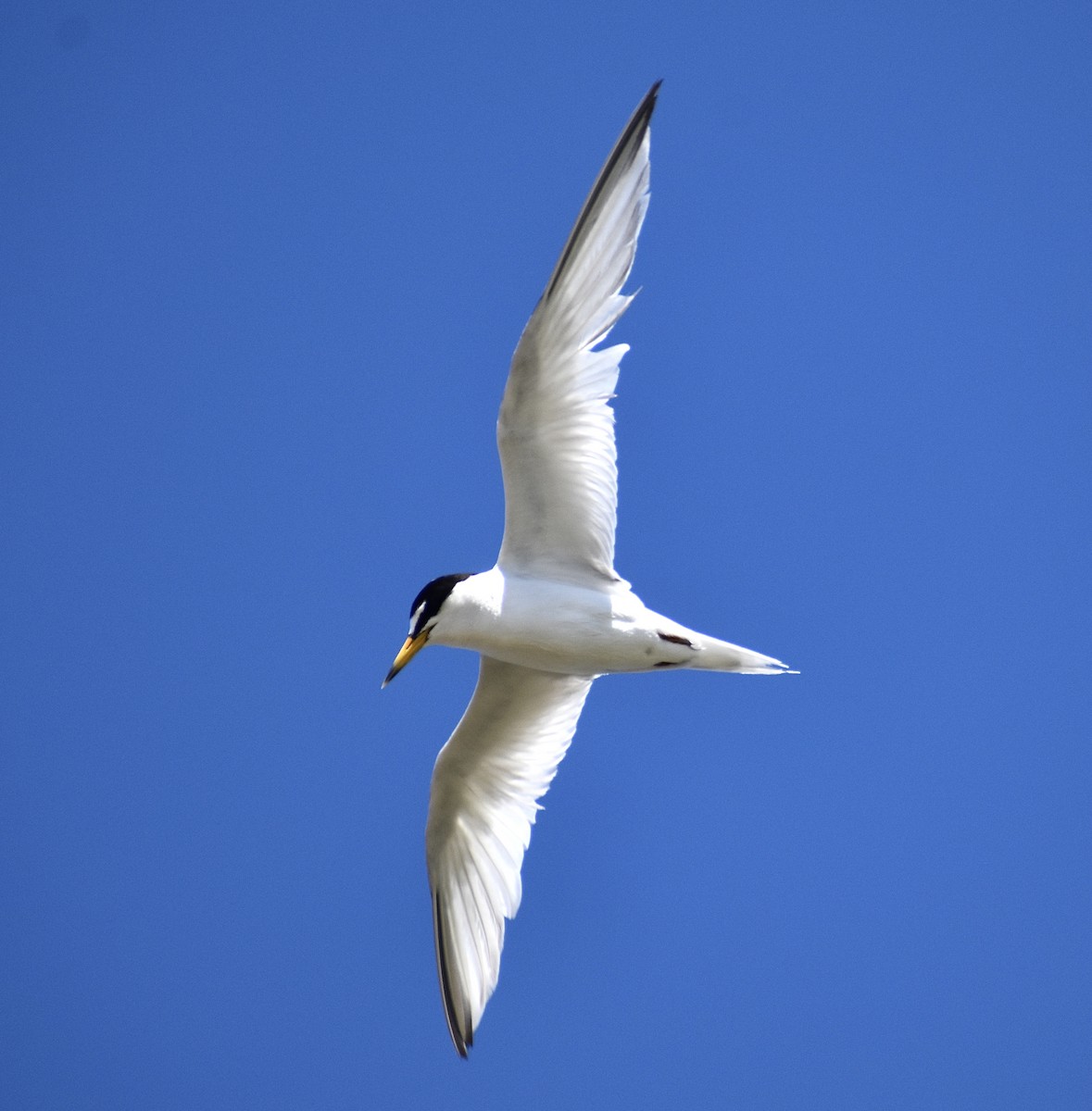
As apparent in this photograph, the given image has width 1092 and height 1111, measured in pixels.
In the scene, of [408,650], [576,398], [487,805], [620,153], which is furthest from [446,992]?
[620,153]

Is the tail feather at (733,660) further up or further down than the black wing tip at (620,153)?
further down

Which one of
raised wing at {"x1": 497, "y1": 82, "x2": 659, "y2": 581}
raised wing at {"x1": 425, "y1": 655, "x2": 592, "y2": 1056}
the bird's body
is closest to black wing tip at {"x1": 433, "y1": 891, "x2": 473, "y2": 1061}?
raised wing at {"x1": 425, "y1": 655, "x2": 592, "y2": 1056}

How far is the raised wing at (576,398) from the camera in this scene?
5781 mm

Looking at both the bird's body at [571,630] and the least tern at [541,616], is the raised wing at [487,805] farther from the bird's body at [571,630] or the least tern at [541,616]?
the bird's body at [571,630]

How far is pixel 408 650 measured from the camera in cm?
616

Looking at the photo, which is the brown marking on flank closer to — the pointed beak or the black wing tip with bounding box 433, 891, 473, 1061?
the pointed beak

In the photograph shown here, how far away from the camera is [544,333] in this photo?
5.98m

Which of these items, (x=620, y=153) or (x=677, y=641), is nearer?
(x=620, y=153)

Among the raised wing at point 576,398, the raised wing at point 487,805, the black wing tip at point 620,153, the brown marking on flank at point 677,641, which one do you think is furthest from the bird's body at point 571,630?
the black wing tip at point 620,153

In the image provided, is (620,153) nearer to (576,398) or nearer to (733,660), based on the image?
(576,398)

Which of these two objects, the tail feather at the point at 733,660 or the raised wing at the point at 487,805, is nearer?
the tail feather at the point at 733,660

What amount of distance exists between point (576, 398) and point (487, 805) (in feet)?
6.60

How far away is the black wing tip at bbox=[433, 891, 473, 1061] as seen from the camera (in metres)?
6.84

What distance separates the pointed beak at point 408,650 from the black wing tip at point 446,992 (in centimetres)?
146
